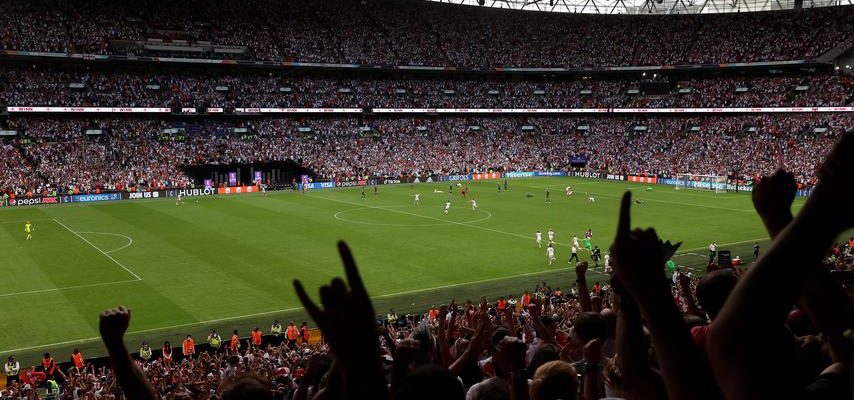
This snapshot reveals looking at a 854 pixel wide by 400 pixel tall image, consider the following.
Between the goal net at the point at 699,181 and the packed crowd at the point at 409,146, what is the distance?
127 inches

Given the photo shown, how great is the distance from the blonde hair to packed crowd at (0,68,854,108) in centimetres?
8020

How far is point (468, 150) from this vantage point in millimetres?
94500

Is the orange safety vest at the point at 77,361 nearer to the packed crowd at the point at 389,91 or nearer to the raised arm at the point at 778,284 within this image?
the raised arm at the point at 778,284

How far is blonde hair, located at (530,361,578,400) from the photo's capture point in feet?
13.7

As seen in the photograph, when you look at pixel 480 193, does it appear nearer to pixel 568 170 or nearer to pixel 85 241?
pixel 568 170

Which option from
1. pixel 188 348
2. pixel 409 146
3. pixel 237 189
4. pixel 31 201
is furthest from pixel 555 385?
pixel 409 146

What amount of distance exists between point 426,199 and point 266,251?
27.0 meters

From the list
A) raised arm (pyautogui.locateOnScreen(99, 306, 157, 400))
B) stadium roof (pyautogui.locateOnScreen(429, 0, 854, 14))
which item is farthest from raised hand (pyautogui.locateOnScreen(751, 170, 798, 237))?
stadium roof (pyautogui.locateOnScreen(429, 0, 854, 14))

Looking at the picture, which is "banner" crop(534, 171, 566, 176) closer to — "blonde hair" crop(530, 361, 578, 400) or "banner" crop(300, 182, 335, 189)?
"banner" crop(300, 182, 335, 189)

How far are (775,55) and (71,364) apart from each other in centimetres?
9294

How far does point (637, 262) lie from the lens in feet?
8.33

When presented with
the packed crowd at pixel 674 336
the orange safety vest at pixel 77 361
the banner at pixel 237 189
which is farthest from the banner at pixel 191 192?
the packed crowd at pixel 674 336

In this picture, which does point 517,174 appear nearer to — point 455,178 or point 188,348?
point 455,178

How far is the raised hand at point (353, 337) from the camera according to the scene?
253 cm
